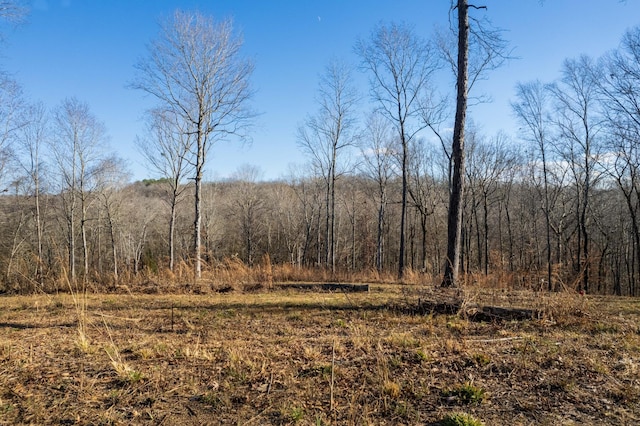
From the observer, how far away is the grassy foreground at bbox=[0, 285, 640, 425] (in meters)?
2.91

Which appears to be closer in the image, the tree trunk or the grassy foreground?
the grassy foreground

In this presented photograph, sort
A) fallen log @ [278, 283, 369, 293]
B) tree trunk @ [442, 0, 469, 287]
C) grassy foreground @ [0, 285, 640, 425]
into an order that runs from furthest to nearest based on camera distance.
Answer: fallen log @ [278, 283, 369, 293] < tree trunk @ [442, 0, 469, 287] < grassy foreground @ [0, 285, 640, 425]

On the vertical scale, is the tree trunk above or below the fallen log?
above

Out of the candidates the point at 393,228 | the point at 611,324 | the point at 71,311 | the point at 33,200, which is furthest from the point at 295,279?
the point at 393,228

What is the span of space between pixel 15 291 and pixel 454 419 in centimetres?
1413

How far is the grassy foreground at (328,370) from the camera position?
291cm

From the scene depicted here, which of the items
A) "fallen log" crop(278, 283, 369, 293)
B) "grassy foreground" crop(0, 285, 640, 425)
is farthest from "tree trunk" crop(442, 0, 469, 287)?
"fallen log" crop(278, 283, 369, 293)

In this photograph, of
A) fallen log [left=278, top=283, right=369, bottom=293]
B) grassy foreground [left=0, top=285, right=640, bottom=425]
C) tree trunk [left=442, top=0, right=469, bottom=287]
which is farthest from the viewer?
fallen log [left=278, top=283, right=369, bottom=293]

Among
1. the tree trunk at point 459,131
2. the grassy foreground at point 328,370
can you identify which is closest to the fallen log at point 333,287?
the tree trunk at point 459,131

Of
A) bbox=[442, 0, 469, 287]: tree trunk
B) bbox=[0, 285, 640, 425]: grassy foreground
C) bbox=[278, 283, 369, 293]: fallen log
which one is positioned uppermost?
bbox=[442, 0, 469, 287]: tree trunk

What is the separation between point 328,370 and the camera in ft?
12.2

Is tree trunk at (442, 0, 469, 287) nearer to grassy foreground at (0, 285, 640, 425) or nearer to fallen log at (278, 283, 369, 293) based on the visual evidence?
grassy foreground at (0, 285, 640, 425)

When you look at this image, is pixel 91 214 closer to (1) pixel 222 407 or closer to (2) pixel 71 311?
(2) pixel 71 311

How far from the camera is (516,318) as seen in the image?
242 inches
